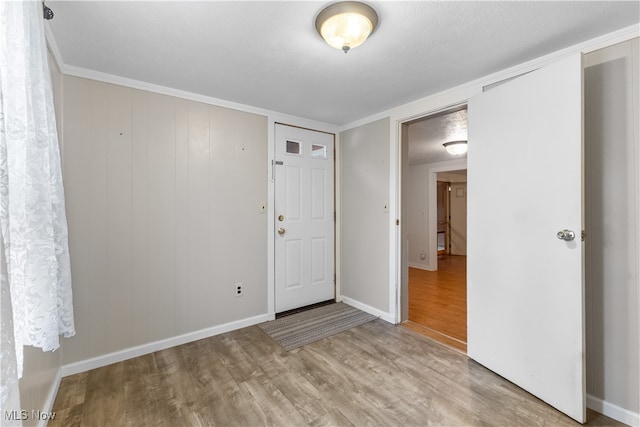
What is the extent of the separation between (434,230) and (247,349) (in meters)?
4.32

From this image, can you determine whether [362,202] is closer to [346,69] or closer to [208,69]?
[346,69]

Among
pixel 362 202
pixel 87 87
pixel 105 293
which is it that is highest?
pixel 87 87

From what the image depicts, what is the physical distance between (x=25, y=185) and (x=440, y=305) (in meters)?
3.70

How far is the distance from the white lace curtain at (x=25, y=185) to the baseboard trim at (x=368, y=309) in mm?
2578

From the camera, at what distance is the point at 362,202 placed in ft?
10.7

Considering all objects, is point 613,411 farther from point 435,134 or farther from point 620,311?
point 435,134

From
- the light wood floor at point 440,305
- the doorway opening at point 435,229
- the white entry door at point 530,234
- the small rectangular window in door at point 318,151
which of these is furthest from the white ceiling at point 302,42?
the light wood floor at point 440,305

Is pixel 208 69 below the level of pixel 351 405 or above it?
above

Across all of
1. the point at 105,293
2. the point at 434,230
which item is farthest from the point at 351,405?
the point at 434,230

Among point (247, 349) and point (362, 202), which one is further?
point (362, 202)

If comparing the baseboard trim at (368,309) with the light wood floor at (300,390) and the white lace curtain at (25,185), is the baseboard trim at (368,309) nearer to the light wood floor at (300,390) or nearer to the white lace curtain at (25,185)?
the light wood floor at (300,390)

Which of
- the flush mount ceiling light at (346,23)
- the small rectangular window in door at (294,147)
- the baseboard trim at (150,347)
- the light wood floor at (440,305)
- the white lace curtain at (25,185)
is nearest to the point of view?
the white lace curtain at (25,185)

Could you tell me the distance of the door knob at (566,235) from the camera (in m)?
1.59

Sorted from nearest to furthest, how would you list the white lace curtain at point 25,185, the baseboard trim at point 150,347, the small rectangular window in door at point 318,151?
the white lace curtain at point 25,185 → the baseboard trim at point 150,347 → the small rectangular window in door at point 318,151
